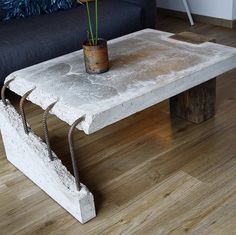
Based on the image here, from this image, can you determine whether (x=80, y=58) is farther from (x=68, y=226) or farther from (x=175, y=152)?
(x=68, y=226)

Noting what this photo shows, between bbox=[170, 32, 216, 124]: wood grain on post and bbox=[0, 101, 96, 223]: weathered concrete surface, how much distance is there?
0.76 metres

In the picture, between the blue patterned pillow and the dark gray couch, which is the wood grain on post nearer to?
the dark gray couch

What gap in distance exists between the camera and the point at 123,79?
4.92 feet

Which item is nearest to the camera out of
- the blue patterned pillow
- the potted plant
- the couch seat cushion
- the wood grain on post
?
the potted plant

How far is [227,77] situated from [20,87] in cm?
136

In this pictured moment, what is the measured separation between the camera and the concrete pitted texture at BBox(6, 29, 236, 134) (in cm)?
134

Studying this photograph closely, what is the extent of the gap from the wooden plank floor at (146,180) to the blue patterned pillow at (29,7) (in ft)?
2.80

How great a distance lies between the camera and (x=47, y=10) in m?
2.71

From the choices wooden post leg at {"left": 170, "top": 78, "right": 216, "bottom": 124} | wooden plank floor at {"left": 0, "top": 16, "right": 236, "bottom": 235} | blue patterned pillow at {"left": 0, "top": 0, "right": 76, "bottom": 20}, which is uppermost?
blue patterned pillow at {"left": 0, "top": 0, "right": 76, "bottom": 20}

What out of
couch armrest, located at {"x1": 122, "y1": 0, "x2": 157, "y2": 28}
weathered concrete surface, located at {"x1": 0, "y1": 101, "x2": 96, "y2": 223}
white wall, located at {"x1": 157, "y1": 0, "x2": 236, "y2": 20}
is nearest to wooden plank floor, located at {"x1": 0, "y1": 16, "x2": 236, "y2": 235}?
weathered concrete surface, located at {"x1": 0, "y1": 101, "x2": 96, "y2": 223}

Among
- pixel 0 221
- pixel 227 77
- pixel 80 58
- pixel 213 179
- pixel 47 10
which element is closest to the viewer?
pixel 0 221

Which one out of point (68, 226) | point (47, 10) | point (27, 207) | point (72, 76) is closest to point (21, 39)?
point (47, 10)

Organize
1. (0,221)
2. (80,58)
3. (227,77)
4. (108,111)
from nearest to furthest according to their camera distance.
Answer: (108,111)
(0,221)
(80,58)
(227,77)

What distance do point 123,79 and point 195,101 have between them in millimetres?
563
